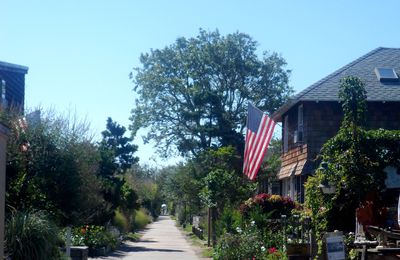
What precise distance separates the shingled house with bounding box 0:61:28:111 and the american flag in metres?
9.74

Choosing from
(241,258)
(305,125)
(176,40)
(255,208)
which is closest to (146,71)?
(176,40)

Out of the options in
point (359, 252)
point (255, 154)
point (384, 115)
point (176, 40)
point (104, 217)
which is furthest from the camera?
point (176, 40)

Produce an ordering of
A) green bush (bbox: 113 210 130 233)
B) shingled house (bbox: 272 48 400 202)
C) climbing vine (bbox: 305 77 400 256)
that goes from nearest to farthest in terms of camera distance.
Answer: climbing vine (bbox: 305 77 400 256) < shingled house (bbox: 272 48 400 202) < green bush (bbox: 113 210 130 233)

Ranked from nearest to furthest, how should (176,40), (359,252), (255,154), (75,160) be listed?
(359,252) → (75,160) → (255,154) → (176,40)

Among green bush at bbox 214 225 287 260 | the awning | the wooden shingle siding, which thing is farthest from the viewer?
the wooden shingle siding

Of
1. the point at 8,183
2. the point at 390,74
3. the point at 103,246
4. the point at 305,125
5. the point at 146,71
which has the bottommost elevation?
the point at 103,246

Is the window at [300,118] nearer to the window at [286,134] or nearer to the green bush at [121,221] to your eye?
the window at [286,134]

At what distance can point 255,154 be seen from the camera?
2045cm

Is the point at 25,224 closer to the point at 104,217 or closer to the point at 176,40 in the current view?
the point at 104,217

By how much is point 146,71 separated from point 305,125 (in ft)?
75.7

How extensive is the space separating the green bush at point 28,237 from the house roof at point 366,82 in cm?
1282

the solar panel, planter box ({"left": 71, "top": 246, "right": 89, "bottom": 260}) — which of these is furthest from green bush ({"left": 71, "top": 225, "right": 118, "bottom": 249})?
the solar panel

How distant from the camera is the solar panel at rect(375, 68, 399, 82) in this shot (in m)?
25.8

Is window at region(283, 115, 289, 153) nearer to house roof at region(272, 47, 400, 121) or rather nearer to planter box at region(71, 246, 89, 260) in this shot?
house roof at region(272, 47, 400, 121)
